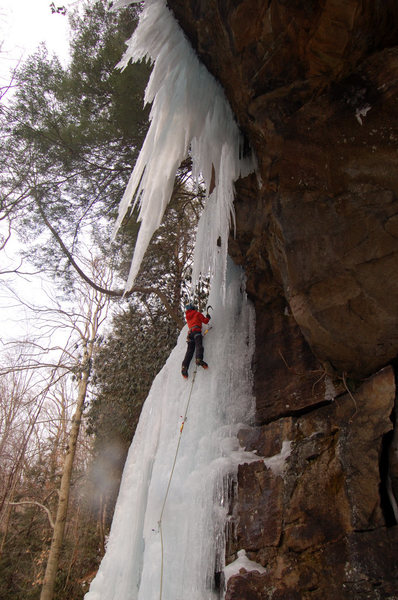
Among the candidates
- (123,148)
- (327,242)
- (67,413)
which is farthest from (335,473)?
(67,413)

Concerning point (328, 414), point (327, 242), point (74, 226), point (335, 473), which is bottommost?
point (335, 473)

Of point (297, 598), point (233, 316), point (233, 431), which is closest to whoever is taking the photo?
point (297, 598)

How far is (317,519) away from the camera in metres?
2.39

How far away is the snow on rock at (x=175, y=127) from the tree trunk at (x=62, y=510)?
16.5 ft

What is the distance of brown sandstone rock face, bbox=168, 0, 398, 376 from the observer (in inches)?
97.3

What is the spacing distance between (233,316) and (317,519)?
6.66 ft

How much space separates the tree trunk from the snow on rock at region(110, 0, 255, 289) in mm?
5041

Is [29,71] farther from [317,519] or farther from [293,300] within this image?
[317,519]

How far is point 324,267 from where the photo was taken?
2.71 meters

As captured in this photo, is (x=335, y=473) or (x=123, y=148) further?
(x=123, y=148)

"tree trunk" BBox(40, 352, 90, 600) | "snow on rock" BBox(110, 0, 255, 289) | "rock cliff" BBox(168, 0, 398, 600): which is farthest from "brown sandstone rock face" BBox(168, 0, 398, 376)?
"tree trunk" BBox(40, 352, 90, 600)

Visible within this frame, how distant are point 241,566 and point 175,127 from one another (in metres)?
3.46

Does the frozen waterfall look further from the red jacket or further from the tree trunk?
the tree trunk

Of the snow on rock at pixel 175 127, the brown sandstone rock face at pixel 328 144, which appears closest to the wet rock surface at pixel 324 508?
the brown sandstone rock face at pixel 328 144
